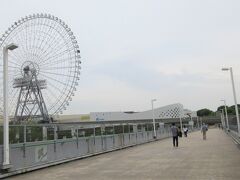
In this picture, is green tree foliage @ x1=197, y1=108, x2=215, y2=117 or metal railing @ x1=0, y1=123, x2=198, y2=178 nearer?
metal railing @ x1=0, y1=123, x2=198, y2=178

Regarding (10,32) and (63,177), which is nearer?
(63,177)

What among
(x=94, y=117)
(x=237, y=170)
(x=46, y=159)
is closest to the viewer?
(x=237, y=170)

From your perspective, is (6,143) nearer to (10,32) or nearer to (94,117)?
(10,32)

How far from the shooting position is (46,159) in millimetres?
16391

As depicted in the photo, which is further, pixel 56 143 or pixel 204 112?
pixel 204 112

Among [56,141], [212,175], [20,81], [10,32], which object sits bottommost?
[212,175]

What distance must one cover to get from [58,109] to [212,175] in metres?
26.8

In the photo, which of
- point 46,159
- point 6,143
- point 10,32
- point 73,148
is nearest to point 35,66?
point 10,32

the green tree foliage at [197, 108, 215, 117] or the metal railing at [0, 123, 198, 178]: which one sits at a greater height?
the green tree foliage at [197, 108, 215, 117]

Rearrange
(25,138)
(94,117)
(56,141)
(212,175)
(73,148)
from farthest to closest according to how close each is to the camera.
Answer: (94,117)
(73,148)
(56,141)
(25,138)
(212,175)

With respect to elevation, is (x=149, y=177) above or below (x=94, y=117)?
below

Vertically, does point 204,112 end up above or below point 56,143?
above

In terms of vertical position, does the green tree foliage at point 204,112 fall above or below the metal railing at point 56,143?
above

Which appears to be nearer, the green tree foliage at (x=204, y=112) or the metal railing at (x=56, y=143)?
the metal railing at (x=56, y=143)
